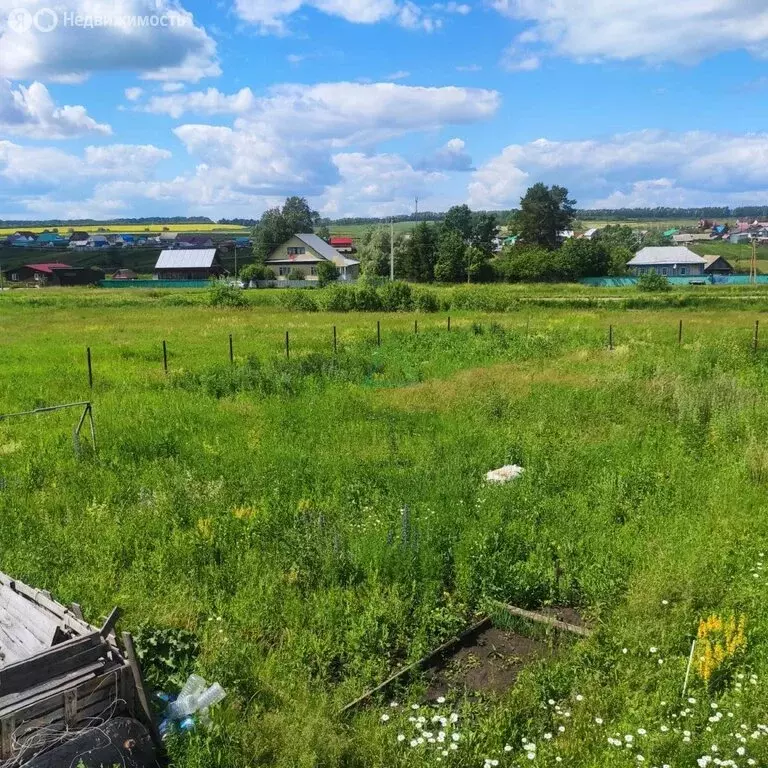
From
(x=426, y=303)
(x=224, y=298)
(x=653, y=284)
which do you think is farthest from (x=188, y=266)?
(x=653, y=284)

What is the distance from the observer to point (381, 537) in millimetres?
7820

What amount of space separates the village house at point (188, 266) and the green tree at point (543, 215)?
41110 mm

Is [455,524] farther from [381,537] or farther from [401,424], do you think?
[401,424]

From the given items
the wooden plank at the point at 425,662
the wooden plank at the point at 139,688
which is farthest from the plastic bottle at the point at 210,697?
the wooden plank at the point at 425,662

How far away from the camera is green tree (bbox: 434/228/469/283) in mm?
68625

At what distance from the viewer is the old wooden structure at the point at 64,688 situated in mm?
4273

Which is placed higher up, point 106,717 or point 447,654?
point 106,717

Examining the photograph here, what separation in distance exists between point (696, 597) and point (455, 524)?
2.76m

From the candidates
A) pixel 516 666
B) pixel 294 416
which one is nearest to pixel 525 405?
pixel 294 416

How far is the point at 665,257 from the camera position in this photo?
8319cm

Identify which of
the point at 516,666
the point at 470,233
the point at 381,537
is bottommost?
the point at 516,666

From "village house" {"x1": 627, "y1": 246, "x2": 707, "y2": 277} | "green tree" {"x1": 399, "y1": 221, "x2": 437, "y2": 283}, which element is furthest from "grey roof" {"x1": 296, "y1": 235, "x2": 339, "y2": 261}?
"village house" {"x1": 627, "y1": 246, "x2": 707, "y2": 277}

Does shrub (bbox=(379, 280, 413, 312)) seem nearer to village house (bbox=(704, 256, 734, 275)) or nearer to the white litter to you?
the white litter

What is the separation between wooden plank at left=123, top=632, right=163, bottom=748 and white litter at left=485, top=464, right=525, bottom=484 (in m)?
6.11
